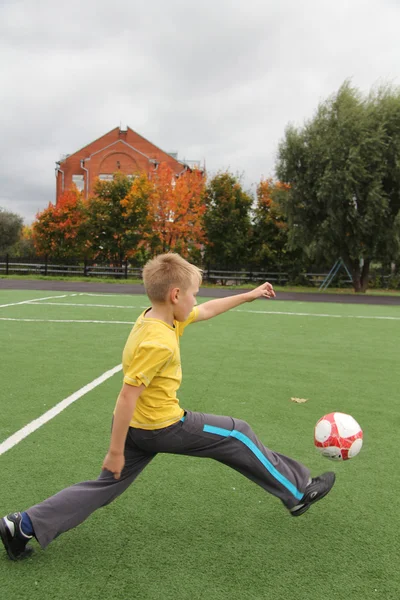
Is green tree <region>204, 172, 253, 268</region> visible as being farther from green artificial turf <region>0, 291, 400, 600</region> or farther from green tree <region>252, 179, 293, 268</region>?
green artificial turf <region>0, 291, 400, 600</region>

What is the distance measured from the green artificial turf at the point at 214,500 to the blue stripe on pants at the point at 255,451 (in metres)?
0.32

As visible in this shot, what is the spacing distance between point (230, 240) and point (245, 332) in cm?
2955

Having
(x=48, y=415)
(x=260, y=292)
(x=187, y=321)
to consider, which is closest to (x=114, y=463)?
(x=187, y=321)

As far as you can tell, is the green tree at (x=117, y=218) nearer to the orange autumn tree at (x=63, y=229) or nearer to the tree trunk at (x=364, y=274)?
the orange autumn tree at (x=63, y=229)

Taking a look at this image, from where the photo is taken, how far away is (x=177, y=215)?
41.8m

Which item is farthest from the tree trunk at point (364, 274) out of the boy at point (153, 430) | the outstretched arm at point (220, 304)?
the boy at point (153, 430)

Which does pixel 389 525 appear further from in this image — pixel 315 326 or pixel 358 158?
pixel 358 158

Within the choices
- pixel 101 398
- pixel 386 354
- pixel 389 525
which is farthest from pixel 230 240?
pixel 389 525

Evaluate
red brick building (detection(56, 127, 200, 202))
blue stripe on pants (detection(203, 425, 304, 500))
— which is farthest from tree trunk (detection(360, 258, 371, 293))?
red brick building (detection(56, 127, 200, 202))

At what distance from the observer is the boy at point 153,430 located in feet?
8.46

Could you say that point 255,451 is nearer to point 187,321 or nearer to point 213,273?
point 187,321

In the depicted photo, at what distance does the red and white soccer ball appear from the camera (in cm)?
358

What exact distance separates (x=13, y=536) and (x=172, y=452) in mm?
863

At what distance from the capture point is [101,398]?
19.5 feet
